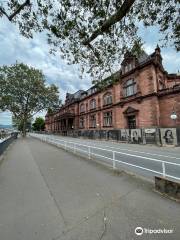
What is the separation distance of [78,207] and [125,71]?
28.8 m

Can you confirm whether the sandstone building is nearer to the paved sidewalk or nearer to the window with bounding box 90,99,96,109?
the window with bounding box 90,99,96,109

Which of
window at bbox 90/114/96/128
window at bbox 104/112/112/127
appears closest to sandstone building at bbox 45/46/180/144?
window at bbox 104/112/112/127

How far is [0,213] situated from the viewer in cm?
344

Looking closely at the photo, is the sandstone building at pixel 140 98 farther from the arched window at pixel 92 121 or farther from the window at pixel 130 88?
the arched window at pixel 92 121

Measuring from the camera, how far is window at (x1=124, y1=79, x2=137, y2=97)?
27.4m

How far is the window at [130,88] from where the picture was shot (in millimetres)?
27364

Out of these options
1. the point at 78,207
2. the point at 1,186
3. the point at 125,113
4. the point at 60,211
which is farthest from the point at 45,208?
the point at 125,113

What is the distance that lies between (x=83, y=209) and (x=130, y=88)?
26941 millimetres

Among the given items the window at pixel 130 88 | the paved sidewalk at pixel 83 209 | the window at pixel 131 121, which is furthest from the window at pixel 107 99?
the paved sidewalk at pixel 83 209

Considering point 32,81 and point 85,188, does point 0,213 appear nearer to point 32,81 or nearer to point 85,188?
point 85,188

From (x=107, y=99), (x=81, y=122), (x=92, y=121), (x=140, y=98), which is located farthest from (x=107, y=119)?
(x=81, y=122)

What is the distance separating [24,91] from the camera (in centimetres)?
3719

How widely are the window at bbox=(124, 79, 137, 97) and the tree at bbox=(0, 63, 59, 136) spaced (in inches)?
760

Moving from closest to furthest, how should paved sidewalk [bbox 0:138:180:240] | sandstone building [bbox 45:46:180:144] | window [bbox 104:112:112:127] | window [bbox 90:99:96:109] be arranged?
paved sidewalk [bbox 0:138:180:240]
sandstone building [bbox 45:46:180:144]
window [bbox 104:112:112:127]
window [bbox 90:99:96:109]
